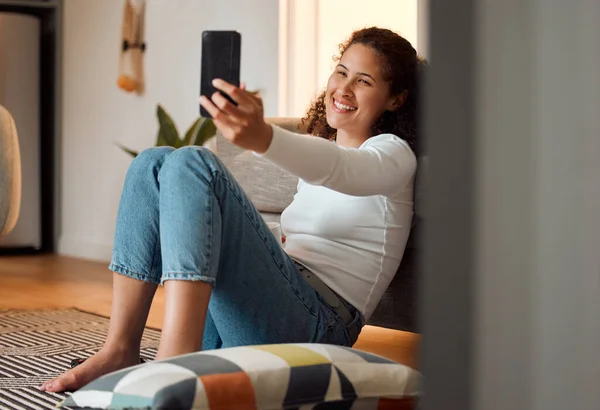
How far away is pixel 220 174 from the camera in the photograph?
4.26 ft

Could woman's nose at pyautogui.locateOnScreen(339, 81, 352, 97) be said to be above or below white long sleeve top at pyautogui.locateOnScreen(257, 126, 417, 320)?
above

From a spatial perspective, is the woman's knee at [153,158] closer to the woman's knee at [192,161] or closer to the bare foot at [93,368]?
the woman's knee at [192,161]

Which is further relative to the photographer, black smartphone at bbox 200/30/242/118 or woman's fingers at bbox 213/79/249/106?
black smartphone at bbox 200/30/242/118

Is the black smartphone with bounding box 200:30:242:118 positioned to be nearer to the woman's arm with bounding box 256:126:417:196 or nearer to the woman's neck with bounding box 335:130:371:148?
the woman's arm with bounding box 256:126:417:196

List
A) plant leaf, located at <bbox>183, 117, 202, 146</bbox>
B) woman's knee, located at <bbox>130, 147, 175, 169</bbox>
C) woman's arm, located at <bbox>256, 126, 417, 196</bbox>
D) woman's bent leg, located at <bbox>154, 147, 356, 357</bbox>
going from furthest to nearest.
Result: plant leaf, located at <bbox>183, 117, 202, 146</bbox>, woman's knee, located at <bbox>130, 147, 175, 169</bbox>, woman's bent leg, located at <bbox>154, 147, 356, 357</bbox>, woman's arm, located at <bbox>256, 126, 417, 196</bbox>

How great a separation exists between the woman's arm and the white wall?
250 centimetres

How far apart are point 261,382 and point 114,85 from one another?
13.6 feet

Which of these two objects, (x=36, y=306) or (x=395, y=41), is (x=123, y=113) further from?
(x=395, y=41)

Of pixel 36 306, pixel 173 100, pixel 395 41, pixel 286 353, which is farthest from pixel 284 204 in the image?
pixel 173 100

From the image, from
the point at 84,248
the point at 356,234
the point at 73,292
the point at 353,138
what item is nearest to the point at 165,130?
the point at 73,292

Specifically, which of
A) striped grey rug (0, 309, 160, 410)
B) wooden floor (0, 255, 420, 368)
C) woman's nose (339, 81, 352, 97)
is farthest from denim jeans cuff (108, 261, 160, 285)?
wooden floor (0, 255, 420, 368)

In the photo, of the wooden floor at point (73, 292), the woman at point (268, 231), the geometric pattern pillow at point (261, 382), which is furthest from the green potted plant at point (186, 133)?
the geometric pattern pillow at point (261, 382)

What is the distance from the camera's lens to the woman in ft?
4.07

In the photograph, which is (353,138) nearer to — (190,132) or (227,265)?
(227,265)
